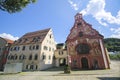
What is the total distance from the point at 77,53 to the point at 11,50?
92.8 ft

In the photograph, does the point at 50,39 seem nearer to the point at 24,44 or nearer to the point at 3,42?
the point at 24,44


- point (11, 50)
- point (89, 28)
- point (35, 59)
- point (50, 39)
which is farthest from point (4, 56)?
point (89, 28)

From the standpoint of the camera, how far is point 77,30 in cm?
3650

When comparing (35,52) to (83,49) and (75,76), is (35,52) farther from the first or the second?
(75,76)

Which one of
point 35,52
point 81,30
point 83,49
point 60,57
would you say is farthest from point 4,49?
point 83,49

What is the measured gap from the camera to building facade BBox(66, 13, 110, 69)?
1255 inches

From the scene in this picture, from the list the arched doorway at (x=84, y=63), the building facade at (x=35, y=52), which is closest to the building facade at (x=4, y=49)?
the building facade at (x=35, y=52)

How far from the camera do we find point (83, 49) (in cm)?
3447

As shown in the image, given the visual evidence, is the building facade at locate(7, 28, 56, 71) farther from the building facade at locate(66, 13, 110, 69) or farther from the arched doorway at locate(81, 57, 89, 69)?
the arched doorway at locate(81, 57, 89, 69)

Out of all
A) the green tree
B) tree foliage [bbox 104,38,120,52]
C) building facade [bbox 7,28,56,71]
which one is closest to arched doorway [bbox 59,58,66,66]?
building facade [bbox 7,28,56,71]

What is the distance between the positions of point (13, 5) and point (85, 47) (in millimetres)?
24823

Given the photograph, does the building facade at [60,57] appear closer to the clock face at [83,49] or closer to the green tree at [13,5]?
the clock face at [83,49]

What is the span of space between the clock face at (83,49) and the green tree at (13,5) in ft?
75.6

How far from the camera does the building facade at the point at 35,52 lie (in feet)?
129
